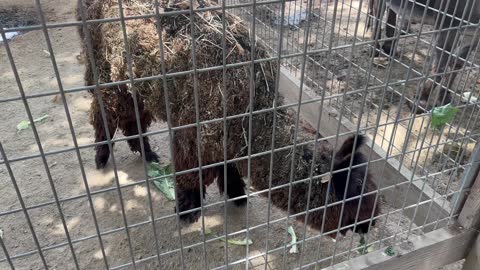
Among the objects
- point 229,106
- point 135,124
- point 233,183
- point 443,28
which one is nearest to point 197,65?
point 229,106

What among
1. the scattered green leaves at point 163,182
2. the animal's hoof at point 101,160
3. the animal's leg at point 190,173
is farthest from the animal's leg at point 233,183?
the animal's hoof at point 101,160

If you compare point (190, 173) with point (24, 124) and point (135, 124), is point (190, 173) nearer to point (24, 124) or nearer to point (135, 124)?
point (135, 124)

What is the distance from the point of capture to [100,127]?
12.0 ft

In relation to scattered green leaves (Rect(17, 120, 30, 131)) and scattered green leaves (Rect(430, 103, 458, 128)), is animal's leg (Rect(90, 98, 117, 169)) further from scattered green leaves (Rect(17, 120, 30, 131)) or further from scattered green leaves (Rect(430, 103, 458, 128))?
scattered green leaves (Rect(430, 103, 458, 128))

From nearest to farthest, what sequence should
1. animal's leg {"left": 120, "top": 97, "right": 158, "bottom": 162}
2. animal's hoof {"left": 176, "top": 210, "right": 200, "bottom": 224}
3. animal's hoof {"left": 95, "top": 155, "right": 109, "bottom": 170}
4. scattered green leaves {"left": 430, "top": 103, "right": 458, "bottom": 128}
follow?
scattered green leaves {"left": 430, "top": 103, "right": 458, "bottom": 128} → animal's hoof {"left": 176, "top": 210, "right": 200, "bottom": 224} → animal's leg {"left": 120, "top": 97, "right": 158, "bottom": 162} → animal's hoof {"left": 95, "top": 155, "right": 109, "bottom": 170}

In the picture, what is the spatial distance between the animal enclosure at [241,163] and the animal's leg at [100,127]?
2 cm

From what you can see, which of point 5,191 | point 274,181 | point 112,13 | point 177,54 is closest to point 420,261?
point 274,181

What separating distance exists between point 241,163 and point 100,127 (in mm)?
1523

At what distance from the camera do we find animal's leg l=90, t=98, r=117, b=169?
354 centimetres

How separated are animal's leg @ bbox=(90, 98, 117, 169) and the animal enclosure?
2cm

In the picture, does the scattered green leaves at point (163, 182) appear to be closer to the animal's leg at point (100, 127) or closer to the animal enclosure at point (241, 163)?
the animal enclosure at point (241, 163)

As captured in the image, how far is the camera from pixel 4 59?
5953mm

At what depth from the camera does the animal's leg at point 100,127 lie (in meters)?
3.54

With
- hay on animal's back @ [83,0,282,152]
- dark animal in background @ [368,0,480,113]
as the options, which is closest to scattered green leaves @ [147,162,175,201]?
hay on animal's back @ [83,0,282,152]
